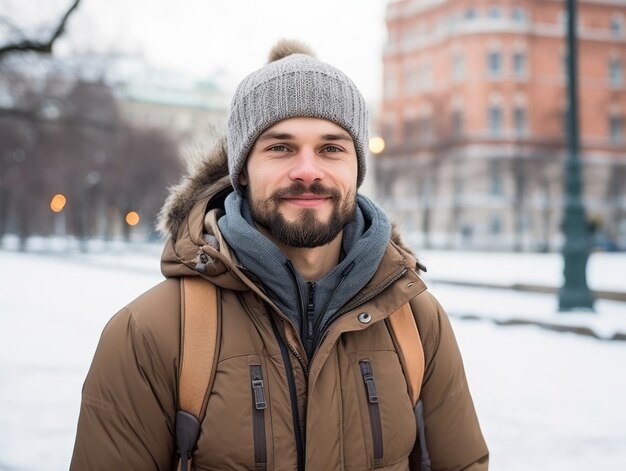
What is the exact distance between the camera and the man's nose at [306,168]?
7.06ft

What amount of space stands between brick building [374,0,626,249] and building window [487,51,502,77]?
0.08 meters

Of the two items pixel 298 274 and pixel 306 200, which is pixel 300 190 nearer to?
pixel 306 200

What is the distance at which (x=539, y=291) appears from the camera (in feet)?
55.9

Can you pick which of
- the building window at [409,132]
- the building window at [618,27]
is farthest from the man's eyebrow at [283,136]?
the building window at [618,27]

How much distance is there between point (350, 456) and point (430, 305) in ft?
1.99

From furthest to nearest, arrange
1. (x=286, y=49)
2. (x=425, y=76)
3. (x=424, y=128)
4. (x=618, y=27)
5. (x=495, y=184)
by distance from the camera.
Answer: (x=425, y=76)
(x=618, y=27)
(x=424, y=128)
(x=495, y=184)
(x=286, y=49)

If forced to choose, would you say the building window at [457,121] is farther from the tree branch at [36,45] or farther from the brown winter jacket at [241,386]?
the brown winter jacket at [241,386]

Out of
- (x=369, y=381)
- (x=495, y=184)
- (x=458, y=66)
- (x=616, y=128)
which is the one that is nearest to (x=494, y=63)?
(x=458, y=66)

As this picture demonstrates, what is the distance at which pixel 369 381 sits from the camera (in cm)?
210

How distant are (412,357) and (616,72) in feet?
209

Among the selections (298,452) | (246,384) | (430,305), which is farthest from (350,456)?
(430,305)

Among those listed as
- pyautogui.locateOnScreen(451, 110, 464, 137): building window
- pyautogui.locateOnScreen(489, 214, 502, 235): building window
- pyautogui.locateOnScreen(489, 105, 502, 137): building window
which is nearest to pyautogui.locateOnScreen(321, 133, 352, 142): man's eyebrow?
pyautogui.locateOnScreen(489, 214, 502, 235): building window

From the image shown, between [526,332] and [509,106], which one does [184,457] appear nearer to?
[526,332]

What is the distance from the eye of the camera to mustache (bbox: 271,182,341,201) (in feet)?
7.18
